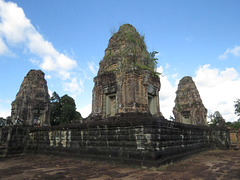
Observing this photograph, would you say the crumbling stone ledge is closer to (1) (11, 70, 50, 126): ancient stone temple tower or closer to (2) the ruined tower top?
(2) the ruined tower top

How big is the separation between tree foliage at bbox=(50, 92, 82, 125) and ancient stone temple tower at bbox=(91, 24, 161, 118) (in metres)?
27.6

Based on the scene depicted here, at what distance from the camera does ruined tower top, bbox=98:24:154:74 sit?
907 centimetres

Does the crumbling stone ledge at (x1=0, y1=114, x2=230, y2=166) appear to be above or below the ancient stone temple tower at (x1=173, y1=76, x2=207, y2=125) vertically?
below

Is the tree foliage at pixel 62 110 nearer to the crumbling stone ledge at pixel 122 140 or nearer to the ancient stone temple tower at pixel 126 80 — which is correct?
the crumbling stone ledge at pixel 122 140

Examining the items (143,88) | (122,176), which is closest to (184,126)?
(143,88)

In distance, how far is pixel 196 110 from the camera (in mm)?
20047

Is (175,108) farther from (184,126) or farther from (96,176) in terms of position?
(96,176)

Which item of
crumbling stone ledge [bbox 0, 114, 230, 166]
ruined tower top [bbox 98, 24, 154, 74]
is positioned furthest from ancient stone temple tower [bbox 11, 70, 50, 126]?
ruined tower top [bbox 98, 24, 154, 74]

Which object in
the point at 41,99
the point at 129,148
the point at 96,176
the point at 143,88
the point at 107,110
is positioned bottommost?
the point at 96,176

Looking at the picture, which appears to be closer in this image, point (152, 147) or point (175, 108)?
point (152, 147)

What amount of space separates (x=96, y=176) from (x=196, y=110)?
721 inches

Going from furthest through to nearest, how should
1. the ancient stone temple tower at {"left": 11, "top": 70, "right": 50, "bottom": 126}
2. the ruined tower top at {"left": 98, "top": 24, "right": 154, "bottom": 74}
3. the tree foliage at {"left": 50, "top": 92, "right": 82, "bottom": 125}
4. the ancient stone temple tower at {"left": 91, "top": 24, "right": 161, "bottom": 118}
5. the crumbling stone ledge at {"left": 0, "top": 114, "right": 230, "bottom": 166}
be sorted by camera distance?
the tree foliage at {"left": 50, "top": 92, "right": 82, "bottom": 125}, the ancient stone temple tower at {"left": 11, "top": 70, "right": 50, "bottom": 126}, the ruined tower top at {"left": 98, "top": 24, "right": 154, "bottom": 74}, the ancient stone temple tower at {"left": 91, "top": 24, "right": 161, "bottom": 118}, the crumbling stone ledge at {"left": 0, "top": 114, "right": 230, "bottom": 166}

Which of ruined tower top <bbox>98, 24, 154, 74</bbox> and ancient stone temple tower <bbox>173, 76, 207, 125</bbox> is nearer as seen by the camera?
ruined tower top <bbox>98, 24, 154, 74</bbox>

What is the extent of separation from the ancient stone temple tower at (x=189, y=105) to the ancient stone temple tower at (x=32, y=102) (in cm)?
1601
